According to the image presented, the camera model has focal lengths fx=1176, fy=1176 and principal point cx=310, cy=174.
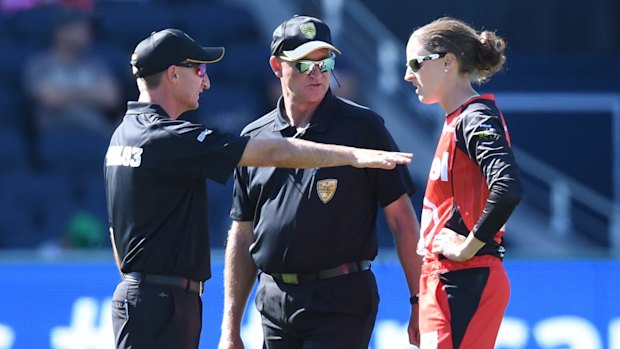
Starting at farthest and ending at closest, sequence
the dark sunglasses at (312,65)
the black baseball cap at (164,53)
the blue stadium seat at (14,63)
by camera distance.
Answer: the blue stadium seat at (14,63), the dark sunglasses at (312,65), the black baseball cap at (164,53)

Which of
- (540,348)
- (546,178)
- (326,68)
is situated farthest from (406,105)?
(326,68)

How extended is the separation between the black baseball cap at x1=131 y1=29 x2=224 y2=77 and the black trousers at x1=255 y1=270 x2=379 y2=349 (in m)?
1.07

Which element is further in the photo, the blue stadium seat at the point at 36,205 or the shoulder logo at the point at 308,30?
the blue stadium seat at the point at 36,205

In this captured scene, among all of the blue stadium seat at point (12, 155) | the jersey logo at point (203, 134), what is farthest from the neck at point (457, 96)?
the blue stadium seat at point (12, 155)

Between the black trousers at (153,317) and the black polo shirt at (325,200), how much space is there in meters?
0.49

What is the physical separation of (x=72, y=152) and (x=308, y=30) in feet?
20.7

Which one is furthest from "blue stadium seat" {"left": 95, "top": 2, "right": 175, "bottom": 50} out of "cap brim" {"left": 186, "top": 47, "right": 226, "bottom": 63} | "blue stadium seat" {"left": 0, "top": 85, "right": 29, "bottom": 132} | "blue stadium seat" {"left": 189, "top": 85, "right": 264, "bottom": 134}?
"cap brim" {"left": 186, "top": 47, "right": 226, "bottom": 63}

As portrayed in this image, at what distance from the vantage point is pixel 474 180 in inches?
185

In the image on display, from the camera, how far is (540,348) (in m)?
7.24

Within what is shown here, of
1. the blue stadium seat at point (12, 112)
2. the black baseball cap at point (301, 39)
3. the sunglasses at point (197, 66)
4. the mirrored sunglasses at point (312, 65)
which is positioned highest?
the blue stadium seat at point (12, 112)

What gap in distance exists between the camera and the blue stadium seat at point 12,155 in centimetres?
1117

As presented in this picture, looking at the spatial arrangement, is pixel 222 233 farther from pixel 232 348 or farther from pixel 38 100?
pixel 232 348

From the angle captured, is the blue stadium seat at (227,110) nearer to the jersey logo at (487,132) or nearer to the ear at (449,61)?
the ear at (449,61)

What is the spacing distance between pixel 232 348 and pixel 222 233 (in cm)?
525
